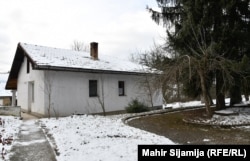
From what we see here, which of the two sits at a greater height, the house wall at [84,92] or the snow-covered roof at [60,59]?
the snow-covered roof at [60,59]

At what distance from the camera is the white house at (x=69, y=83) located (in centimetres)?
1606

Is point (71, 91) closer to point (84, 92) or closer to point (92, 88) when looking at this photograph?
point (84, 92)

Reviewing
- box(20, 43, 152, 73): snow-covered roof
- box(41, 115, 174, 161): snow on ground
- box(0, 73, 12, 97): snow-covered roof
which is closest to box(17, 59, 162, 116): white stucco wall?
box(20, 43, 152, 73): snow-covered roof

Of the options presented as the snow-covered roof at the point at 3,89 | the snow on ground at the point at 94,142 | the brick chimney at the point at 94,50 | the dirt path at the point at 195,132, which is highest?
the brick chimney at the point at 94,50

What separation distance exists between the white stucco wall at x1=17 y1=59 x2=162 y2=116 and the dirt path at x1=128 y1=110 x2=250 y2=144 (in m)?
5.17

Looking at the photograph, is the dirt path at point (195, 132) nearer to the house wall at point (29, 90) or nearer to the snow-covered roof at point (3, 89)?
the house wall at point (29, 90)

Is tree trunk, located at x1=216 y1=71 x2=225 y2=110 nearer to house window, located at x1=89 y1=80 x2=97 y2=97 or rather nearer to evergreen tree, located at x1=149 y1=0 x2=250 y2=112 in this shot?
evergreen tree, located at x1=149 y1=0 x2=250 y2=112

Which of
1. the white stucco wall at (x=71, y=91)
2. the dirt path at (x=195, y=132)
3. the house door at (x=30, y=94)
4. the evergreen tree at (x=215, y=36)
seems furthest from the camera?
the house door at (x=30, y=94)

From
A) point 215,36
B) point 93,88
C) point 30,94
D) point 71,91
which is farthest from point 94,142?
point 30,94

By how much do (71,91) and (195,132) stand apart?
8856 mm

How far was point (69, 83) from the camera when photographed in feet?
55.3

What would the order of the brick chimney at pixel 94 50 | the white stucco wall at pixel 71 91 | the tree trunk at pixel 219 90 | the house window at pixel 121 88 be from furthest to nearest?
the brick chimney at pixel 94 50 < the house window at pixel 121 88 < the white stucco wall at pixel 71 91 < the tree trunk at pixel 219 90

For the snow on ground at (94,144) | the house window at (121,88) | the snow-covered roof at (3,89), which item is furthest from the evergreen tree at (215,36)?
the snow-covered roof at (3,89)

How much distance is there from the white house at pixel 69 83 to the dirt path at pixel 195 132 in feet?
7.38
